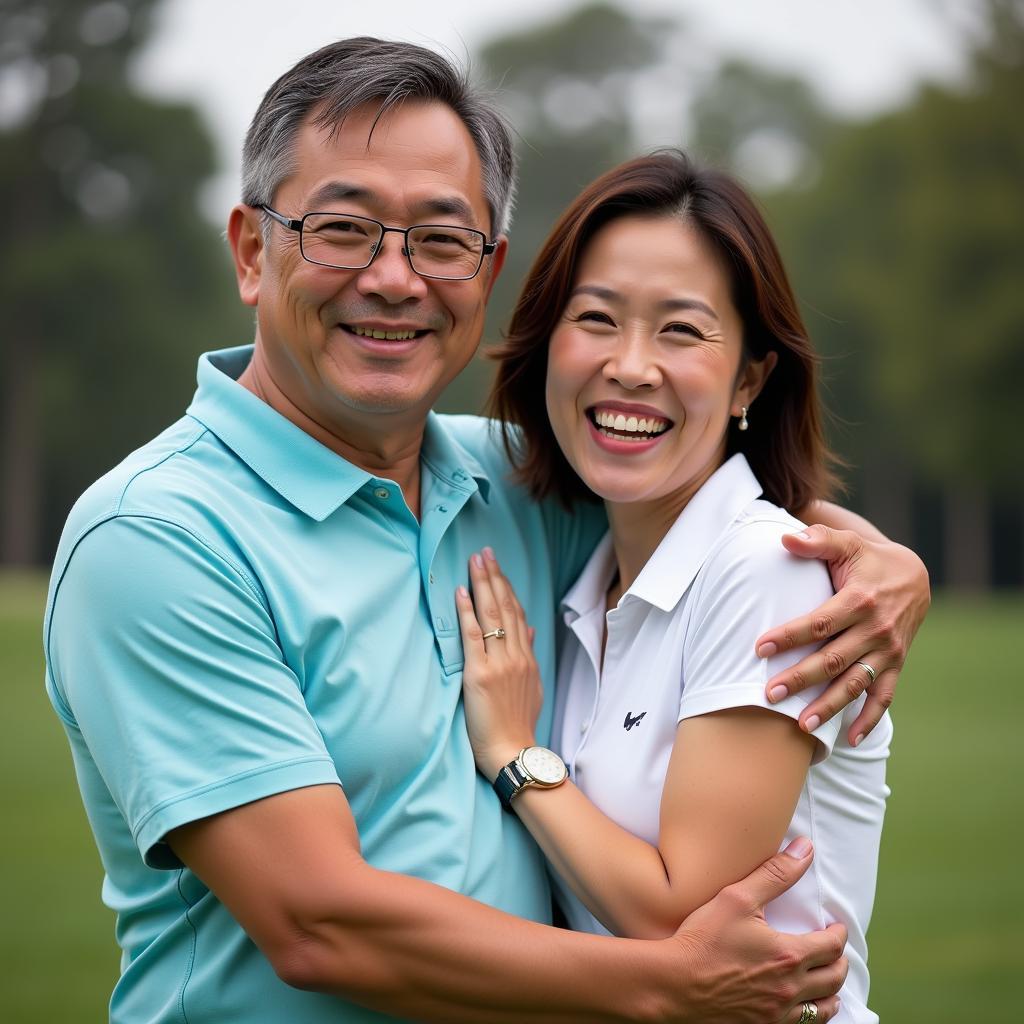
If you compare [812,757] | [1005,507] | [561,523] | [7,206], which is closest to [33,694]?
[561,523]

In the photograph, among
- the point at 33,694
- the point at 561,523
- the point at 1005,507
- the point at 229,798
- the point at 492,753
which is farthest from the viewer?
the point at 1005,507

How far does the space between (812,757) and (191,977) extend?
1.50m

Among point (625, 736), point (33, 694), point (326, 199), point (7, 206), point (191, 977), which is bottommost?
point (33, 694)

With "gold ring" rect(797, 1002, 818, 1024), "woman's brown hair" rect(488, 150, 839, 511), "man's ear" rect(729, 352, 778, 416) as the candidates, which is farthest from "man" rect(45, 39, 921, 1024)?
"man's ear" rect(729, 352, 778, 416)

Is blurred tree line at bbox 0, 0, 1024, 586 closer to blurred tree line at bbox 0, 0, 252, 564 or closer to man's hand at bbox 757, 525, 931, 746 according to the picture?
blurred tree line at bbox 0, 0, 252, 564

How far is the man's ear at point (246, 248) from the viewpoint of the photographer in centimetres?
363

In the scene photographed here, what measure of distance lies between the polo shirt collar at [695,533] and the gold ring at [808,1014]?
0.98 m

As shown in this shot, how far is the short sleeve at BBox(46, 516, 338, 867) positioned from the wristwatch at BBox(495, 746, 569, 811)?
546 mm

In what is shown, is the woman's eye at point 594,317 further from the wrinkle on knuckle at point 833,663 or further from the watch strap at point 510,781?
the watch strap at point 510,781

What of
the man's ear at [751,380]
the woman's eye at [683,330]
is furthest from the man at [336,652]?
the man's ear at [751,380]

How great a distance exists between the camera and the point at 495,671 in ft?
11.2

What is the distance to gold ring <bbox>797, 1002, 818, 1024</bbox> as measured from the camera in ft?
10.3

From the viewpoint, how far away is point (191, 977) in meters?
3.06

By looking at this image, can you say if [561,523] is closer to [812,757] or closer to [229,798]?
[812,757]
